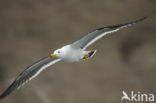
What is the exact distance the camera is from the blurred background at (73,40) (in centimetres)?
555

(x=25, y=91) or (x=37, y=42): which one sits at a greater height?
(x=37, y=42)

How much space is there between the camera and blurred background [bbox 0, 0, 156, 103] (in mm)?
5551

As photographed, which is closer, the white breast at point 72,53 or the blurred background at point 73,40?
the white breast at point 72,53

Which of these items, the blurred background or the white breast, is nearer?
→ the white breast

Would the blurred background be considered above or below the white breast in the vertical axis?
below

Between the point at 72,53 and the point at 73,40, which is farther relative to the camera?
the point at 73,40

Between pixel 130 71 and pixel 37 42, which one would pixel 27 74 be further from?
pixel 130 71

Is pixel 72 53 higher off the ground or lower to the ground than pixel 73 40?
higher

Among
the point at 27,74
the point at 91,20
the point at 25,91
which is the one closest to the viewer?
the point at 27,74

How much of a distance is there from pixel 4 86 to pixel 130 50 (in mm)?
1944

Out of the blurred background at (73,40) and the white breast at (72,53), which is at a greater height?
the white breast at (72,53)

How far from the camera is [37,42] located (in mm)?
5734

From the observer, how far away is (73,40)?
18.7 ft

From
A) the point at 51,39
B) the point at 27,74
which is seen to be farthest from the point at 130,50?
the point at 27,74
